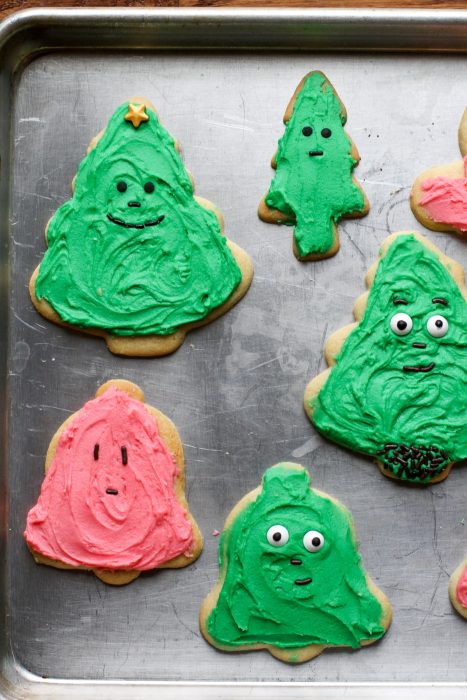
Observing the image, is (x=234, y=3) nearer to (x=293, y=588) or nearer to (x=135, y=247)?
(x=135, y=247)

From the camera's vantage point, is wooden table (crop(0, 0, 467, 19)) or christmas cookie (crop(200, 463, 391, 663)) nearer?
christmas cookie (crop(200, 463, 391, 663))

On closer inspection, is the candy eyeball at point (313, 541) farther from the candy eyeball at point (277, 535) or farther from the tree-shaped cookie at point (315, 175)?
the tree-shaped cookie at point (315, 175)

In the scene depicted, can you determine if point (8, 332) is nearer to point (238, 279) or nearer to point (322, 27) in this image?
point (238, 279)

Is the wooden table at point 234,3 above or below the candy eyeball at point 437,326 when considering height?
above

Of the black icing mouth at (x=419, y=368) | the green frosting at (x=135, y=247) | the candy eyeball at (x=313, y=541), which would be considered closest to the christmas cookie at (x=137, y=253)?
the green frosting at (x=135, y=247)

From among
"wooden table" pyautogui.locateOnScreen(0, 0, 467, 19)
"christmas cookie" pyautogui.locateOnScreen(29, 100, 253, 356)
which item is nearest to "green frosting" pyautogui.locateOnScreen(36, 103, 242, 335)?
"christmas cookie" pyautogui.locateOnScreen(29, 100, 253, 356)

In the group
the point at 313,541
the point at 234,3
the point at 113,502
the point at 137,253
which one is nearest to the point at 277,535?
the point at 313,541

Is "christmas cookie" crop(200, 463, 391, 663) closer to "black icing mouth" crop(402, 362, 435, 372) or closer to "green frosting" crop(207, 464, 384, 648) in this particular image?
"green frosting" crop(207, 464, 384, 648)
